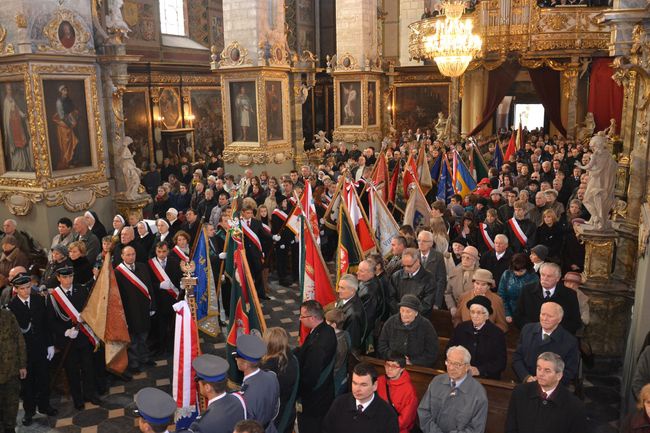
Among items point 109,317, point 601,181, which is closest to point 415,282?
point 601,181

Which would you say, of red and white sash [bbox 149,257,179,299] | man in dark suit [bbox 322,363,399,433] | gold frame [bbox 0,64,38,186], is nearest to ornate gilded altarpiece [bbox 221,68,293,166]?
gold frame [bbox 0,64,38,186]

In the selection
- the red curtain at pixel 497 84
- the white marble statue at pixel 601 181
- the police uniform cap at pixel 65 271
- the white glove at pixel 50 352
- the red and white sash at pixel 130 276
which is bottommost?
the white glove at pixel 50 352

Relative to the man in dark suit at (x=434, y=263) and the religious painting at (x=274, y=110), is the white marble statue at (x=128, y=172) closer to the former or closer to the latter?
the religious painting at (x=274, y=110)

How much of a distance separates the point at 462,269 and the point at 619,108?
17.4 m

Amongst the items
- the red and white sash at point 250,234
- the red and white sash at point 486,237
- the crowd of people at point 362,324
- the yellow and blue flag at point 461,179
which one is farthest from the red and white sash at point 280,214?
the yellow and blue flag at point 461,179

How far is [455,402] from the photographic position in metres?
4.59

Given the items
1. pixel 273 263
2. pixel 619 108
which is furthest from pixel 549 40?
pixel 273 263

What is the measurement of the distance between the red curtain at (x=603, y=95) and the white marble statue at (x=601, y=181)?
15.5 m

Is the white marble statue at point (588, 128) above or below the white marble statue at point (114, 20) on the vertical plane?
below

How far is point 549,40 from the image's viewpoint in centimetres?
1855

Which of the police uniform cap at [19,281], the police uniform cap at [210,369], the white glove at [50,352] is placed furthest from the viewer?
the white glove at [50,352]

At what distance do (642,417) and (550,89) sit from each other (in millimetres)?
20864

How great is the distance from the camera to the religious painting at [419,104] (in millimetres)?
25828

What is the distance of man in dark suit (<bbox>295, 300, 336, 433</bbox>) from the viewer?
5250 mm
